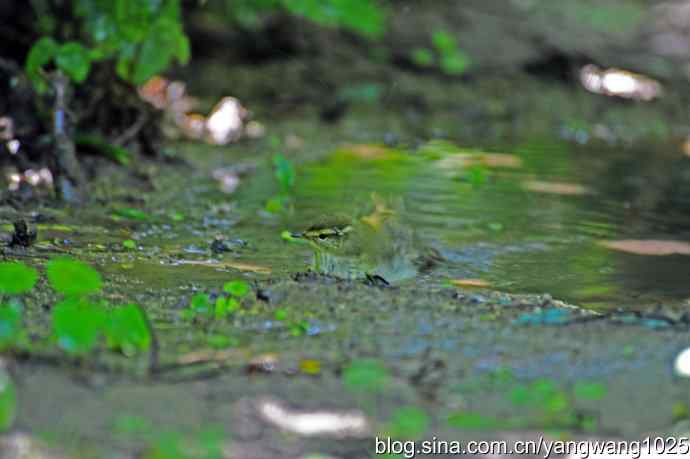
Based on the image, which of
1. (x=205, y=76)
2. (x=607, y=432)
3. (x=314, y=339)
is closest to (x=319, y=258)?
(x=314, y=339)

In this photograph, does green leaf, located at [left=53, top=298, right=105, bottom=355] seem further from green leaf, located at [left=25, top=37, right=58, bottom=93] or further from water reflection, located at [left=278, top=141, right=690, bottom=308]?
green leaf, located at [left=25, top=37, right=58, bottom=93]

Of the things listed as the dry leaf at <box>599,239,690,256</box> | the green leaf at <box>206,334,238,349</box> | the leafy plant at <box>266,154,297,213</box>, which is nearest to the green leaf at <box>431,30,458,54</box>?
the leafy plant at <box>266,154,297,213</box>

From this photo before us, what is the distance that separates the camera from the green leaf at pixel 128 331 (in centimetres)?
313

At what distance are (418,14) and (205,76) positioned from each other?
2773 millimetres

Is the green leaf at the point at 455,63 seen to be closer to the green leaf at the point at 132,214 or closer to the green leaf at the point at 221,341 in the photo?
the green leaf at the point at 132,214

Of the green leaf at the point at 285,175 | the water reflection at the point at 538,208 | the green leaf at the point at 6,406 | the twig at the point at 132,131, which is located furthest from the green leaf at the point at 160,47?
the green leaf at the point at 6,406

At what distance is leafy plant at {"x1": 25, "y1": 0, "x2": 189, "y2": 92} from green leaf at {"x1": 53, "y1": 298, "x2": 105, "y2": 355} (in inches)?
122

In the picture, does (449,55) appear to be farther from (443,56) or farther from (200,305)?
(200,305)

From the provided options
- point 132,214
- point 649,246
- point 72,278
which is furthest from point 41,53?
point 649,246

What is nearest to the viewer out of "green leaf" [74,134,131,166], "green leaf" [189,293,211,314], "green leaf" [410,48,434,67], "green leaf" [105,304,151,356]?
"green leaf" [105,304,151,356]

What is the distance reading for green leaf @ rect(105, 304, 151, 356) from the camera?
3.13 metres

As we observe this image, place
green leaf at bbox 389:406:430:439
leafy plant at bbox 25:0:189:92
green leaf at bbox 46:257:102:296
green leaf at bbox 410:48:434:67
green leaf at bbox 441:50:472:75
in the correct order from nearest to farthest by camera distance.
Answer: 1. green leaf at bbox 389:406:430:439
2. green leaf at bbox 46:257:102:296
3. leafy plant at bbox 25:0:189:92
4. green leaf at bbox 410:48:434:67
5. green leaf at bbox 441:50:472:75

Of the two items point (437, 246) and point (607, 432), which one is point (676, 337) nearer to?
point (607, 432)

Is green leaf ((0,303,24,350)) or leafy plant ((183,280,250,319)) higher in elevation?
leafy plant ((183,280,250,319))
